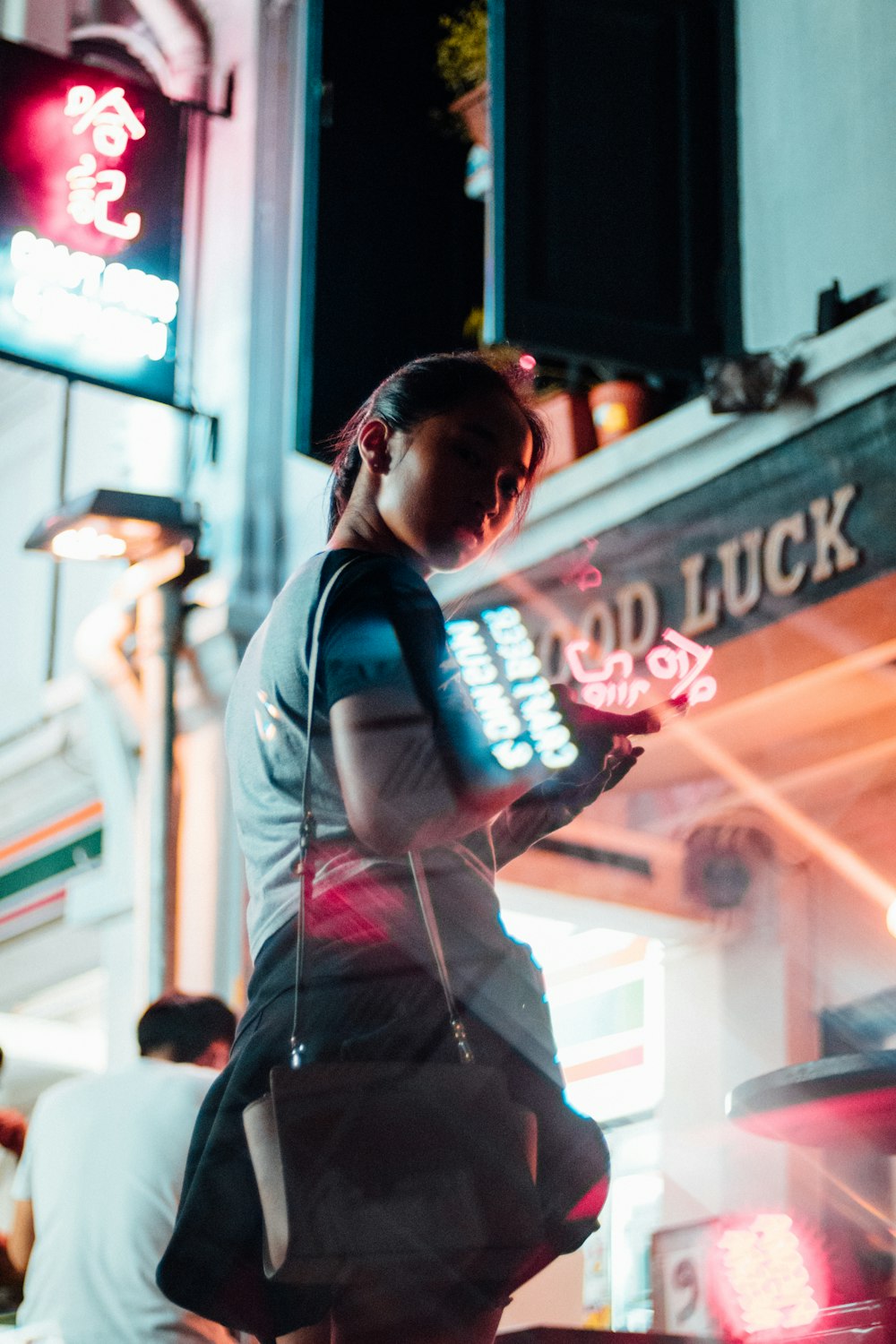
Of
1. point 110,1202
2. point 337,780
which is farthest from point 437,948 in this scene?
point 110,1202

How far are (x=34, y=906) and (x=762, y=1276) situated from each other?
16.8 ft

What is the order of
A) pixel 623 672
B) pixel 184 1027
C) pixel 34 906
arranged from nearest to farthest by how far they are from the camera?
pixel 184 1027
pixel 623 672
pixel 34 906

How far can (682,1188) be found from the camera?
20.7 feet

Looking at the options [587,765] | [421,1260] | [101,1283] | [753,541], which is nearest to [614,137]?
[753,541]

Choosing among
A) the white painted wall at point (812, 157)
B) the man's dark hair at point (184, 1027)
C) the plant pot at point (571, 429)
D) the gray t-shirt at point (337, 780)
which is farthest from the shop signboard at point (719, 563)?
the gray t-shirt at point (337, 780)

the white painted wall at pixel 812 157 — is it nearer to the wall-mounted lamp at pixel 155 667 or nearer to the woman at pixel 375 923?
the wall-mounted lamp at pixel 155 667

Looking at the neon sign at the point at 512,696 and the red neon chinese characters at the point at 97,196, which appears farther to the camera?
the red neon chinese characters at the point at 97,196

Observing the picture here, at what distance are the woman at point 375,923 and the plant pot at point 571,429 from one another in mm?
4092

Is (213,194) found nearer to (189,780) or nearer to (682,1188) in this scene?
(189,780)

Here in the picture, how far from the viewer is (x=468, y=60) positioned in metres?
6.77

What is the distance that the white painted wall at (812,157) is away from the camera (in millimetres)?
4992

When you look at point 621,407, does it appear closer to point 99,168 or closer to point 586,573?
point 586,573

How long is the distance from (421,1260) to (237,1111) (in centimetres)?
19

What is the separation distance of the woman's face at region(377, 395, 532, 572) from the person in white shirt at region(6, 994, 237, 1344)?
1.76 metres
